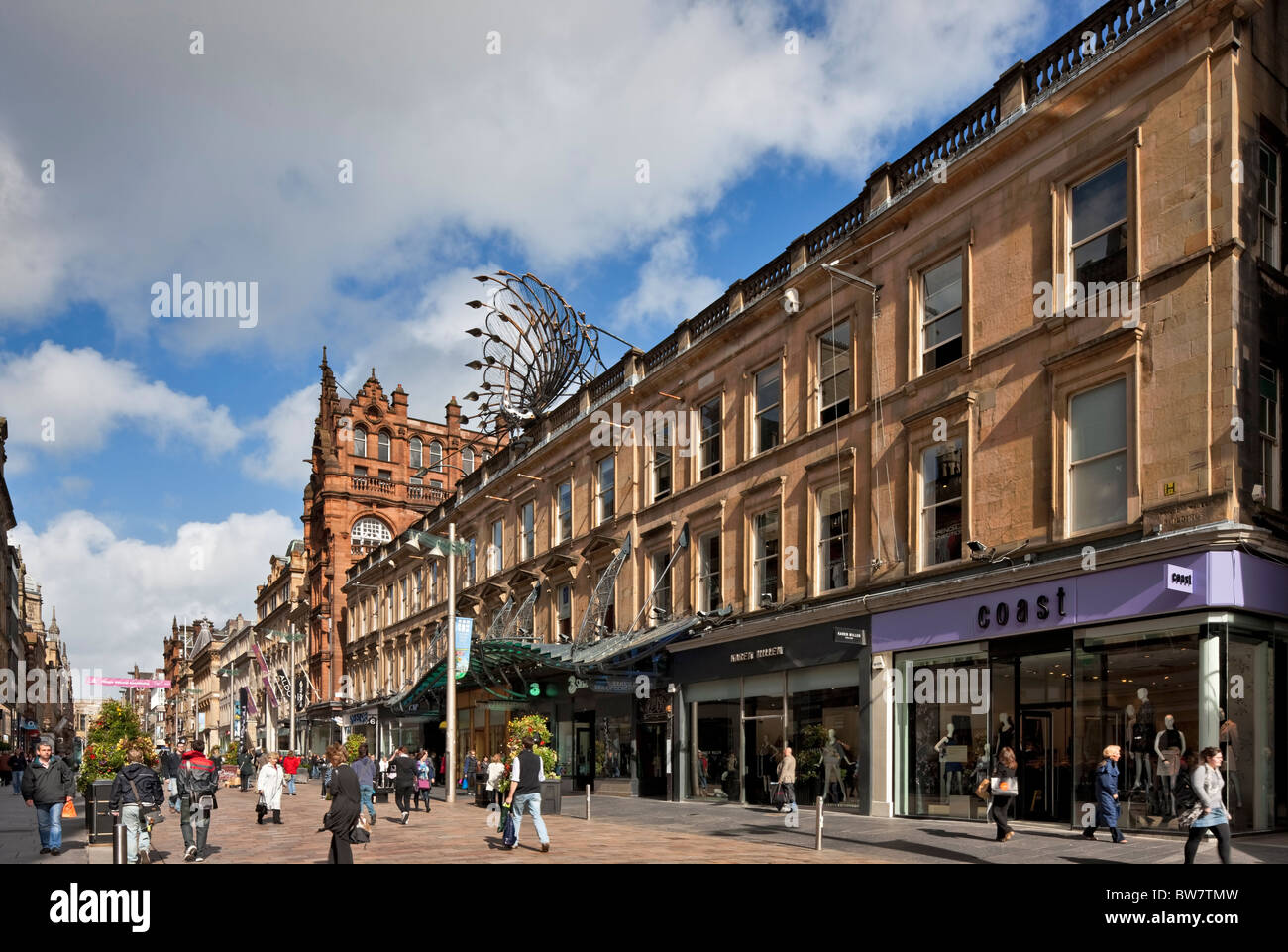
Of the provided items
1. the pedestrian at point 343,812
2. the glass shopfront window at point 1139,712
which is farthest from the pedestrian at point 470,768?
the pedestrian at point 343,812

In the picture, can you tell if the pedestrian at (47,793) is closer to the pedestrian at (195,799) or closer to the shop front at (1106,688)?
the pedestrian at (195,799)

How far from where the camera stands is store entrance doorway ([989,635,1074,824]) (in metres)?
18.6

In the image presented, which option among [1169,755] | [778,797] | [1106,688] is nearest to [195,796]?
[778,797]

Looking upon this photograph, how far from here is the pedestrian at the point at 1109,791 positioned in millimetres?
16219

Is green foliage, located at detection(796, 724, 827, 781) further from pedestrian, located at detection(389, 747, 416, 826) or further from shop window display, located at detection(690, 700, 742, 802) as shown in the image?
pedestrian, located at detection(389, 747, 416, 826)

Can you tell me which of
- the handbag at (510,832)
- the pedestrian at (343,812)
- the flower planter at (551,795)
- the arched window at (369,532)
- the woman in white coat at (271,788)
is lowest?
the flower planter at (551,795)

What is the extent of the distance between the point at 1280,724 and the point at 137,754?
676 inches

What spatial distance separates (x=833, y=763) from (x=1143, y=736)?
8.22 meters

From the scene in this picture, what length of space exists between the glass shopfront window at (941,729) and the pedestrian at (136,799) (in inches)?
543

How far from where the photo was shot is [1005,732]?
19.9 meters
